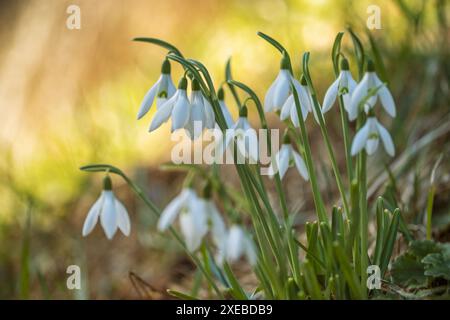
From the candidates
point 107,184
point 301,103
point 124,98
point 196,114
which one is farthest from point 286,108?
point 124,98

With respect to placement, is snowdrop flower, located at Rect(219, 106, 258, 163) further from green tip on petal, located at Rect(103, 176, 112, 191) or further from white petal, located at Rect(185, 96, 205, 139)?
green tip on petal, located at Rect(103, 176, 112, 191)

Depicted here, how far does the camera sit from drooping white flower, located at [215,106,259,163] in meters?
1.33

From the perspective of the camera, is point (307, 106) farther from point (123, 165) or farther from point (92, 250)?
point (123, 165)

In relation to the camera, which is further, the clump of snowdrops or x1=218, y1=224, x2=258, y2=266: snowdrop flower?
the clump of snowdrops

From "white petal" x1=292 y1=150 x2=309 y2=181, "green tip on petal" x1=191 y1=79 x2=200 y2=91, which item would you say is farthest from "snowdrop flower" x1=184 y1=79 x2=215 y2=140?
"white petal" x1=292 y1=150 x2=309 y2=181

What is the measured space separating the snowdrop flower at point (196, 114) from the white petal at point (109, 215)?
231 millimetres

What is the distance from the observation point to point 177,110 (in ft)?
4.30

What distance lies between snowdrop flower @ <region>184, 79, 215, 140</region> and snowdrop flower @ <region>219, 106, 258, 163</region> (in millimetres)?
53

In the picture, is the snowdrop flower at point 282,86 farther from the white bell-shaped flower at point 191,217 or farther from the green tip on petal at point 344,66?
the white bell-shaped flower at point 191,217

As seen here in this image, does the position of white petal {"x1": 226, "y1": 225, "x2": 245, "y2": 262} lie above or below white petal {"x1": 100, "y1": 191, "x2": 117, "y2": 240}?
below

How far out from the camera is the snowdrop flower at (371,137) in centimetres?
130

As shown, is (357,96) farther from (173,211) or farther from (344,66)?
(173,211)
